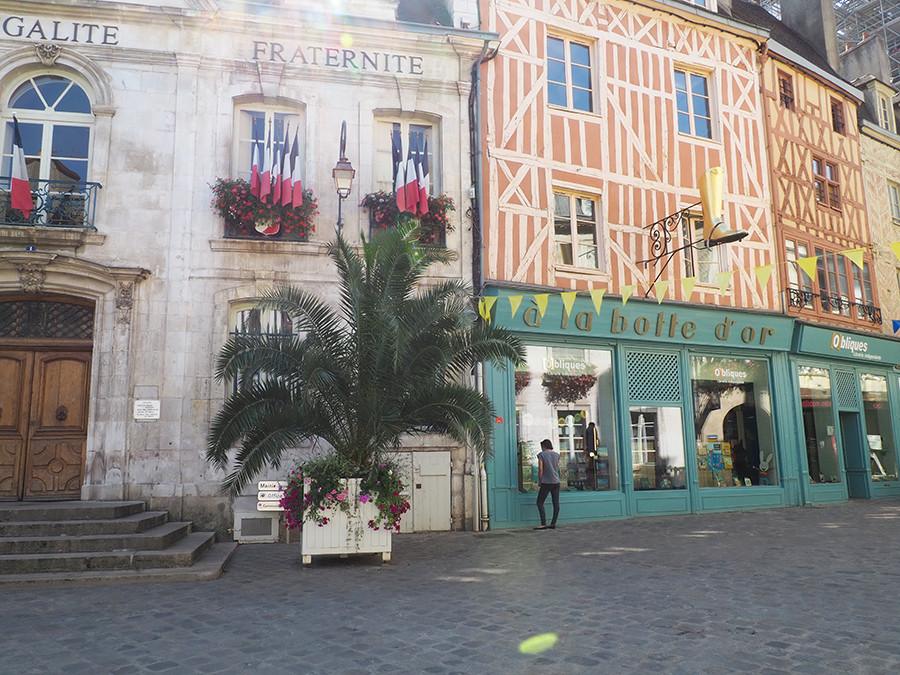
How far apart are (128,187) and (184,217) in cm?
80

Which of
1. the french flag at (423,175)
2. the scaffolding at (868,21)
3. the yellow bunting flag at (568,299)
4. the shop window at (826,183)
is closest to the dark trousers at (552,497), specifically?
the yellow bunting flag at (568,299)

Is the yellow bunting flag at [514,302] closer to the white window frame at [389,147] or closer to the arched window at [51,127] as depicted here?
the white window frame at [389,147]

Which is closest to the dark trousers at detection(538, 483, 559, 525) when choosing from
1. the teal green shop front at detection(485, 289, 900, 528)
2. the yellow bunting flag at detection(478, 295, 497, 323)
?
the teal green shop front at detection(485, 289, 900, 528)

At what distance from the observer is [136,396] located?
8859 millimetres

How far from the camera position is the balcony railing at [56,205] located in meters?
8.87

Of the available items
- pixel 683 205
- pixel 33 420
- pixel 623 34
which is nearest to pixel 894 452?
pixel 683 205

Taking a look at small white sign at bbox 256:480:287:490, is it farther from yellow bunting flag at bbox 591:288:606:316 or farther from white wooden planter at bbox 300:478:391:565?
yellow bunting flag at bbox 591:288:606:316

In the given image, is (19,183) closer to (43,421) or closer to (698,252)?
(43,421)

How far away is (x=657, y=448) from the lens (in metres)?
11.6

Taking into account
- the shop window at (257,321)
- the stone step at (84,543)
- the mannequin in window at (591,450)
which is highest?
the shop window at (257,321)

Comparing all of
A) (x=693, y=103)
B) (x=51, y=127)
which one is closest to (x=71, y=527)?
(x=51, y=127)

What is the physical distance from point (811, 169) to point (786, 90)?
1.74 meters

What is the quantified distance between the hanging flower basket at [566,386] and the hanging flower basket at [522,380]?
0.96 feet

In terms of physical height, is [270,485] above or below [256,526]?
above
